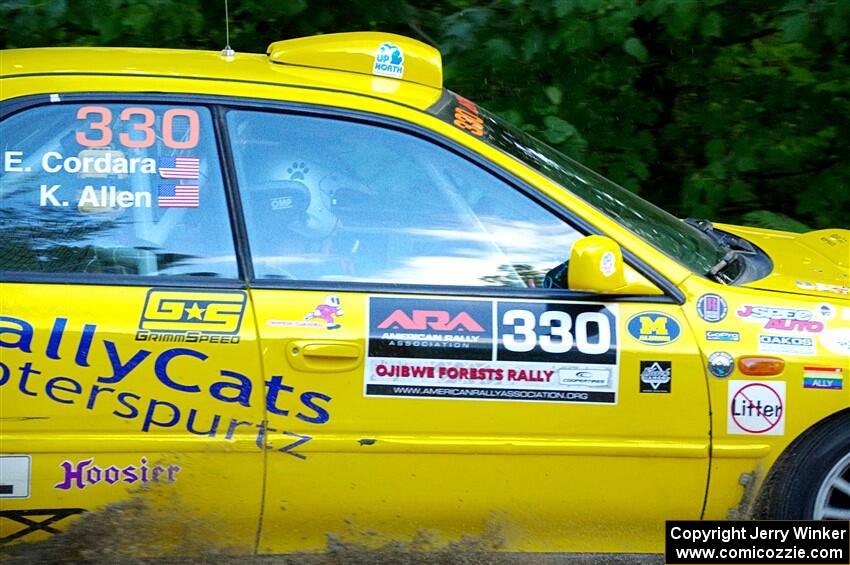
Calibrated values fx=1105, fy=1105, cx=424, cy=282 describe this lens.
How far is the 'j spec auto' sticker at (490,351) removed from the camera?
10.7 feet

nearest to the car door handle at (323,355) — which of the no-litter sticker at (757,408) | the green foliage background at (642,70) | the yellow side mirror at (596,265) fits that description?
the yellow side mirror at (596,265)

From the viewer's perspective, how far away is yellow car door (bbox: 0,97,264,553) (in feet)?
10.5

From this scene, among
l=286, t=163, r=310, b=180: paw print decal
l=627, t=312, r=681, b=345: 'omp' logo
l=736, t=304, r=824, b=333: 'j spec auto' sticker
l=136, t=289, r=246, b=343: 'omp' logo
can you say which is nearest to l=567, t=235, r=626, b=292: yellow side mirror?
l=627, t=312, r=681, b=345: 'omp' logo

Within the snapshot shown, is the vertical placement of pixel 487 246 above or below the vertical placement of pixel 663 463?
above

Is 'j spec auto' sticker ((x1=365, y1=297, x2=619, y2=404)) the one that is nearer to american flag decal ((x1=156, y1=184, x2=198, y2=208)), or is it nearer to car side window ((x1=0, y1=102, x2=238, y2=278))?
car side window ((x1=0, y1=102, x2=238, y2=278))

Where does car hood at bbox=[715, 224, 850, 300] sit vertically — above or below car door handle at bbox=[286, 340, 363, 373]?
above

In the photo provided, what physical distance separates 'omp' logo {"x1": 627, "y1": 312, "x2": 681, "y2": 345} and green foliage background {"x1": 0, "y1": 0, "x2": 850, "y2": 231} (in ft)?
7.84

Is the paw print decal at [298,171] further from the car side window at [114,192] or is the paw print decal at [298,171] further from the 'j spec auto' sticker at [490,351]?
the 'j spec auto' sticker at [490,351]

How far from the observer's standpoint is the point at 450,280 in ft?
11.1

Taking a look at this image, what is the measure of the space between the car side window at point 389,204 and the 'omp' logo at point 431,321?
0.46 feet

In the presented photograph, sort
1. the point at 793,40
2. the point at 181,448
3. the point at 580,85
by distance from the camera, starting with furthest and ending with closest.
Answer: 1. the point at 580,85
2. the point at 793,40
3. the point at 181,448

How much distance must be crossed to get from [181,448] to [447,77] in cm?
294

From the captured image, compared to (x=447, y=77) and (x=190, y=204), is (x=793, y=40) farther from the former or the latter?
(x=190, y=204)

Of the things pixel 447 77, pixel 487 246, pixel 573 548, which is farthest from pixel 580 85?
pixel 573 548
